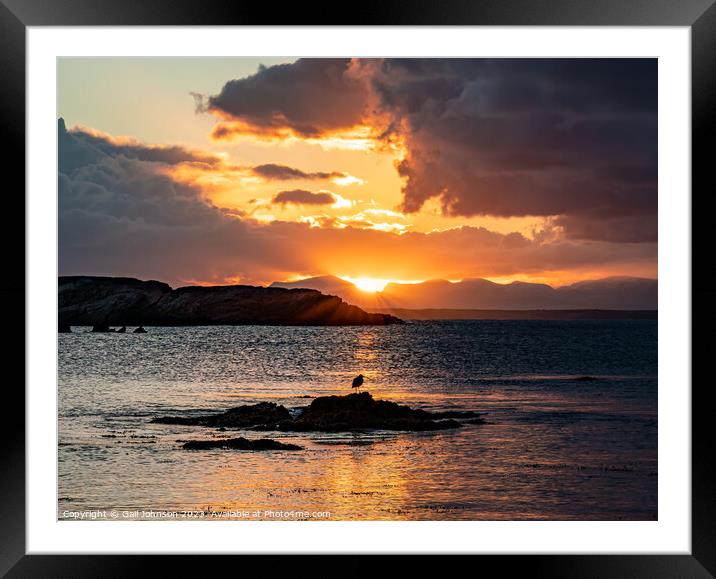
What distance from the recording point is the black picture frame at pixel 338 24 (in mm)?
3369

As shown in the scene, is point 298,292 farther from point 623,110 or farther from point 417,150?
point 623,110

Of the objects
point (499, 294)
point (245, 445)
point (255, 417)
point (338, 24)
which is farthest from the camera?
point (499, 294)

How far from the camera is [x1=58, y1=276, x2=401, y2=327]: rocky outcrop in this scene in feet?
97.8

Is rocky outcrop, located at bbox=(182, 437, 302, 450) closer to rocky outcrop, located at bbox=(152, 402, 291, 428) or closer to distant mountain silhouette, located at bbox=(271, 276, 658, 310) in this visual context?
rocky outcrop, located at bbox=(152, 402, 291, 428)

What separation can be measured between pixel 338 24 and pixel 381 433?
31.3 feet

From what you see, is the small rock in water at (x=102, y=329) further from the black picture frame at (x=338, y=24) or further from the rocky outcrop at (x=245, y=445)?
the black picture frame at (x=338, y=24)

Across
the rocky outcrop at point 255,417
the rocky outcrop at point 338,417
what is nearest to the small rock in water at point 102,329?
the rocky outcrop at point 255,417

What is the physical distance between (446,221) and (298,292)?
6.83 meters

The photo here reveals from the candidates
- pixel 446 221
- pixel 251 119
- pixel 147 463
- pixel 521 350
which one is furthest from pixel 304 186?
pixel 147 463

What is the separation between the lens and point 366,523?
3590 millimetres

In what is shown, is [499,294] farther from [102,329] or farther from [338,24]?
[338,24]

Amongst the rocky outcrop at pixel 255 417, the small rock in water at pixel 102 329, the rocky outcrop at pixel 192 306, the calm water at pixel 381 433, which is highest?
the rocky outcrop at pixel 192 306

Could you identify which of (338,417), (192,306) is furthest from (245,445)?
(192,306)

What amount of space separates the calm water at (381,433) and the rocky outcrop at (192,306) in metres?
0.62
